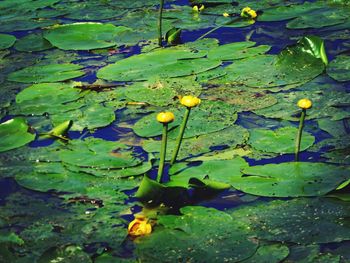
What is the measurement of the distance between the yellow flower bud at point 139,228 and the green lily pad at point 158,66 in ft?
3.92

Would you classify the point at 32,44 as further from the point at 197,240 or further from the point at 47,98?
the point at 197,240

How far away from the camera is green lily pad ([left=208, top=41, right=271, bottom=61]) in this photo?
334cm

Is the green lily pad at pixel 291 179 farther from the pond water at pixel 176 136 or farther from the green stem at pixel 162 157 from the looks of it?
the green stem at pixel 162 157

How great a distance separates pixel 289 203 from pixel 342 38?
61.2 inches

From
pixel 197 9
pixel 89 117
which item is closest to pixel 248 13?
pixel 197 9

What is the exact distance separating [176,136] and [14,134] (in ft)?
1.86

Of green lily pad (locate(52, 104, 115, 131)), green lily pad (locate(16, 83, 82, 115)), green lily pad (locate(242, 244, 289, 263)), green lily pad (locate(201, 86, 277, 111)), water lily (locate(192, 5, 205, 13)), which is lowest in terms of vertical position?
water lily (locate(192, 5, 205, 13))

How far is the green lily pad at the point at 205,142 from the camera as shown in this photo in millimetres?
2520

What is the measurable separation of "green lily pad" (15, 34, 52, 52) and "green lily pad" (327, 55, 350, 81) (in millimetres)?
1336

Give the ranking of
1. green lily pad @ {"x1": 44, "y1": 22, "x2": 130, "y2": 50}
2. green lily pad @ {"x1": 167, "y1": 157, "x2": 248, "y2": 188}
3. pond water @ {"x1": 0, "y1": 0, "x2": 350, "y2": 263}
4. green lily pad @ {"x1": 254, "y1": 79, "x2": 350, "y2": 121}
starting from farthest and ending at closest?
1. green lily pad @ {"x1": 44, "y1": 22, "x2": 130, "y2": 50}
2. green lily pad @ {"x1": 254, "y1": 79, "x2": 350, "y2": 121}
3. green lily pad @ {"x1": 167, "y1": 157, "x2": 248, "y2": 188}
4. pond water @ {"x1": 0, "y1": 0, "x2": 350, "y2": 263}

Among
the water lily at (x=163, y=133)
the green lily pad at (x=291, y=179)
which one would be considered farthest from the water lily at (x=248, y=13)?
the water lily at (x=163, y=133)

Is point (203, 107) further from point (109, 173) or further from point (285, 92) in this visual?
point (109, 173)

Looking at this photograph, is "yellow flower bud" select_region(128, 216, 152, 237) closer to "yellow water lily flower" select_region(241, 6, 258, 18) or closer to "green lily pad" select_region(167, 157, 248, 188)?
"green lily pad" select_region(167, 157, 248, 188)

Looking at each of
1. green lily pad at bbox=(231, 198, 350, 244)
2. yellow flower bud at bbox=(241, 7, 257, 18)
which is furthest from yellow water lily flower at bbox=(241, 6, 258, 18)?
green lily pad at bbox=(231, 198, 350, 244)
